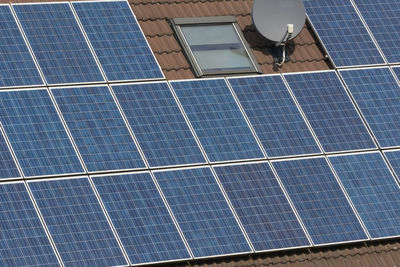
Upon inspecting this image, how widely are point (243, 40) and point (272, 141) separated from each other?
2.98 m

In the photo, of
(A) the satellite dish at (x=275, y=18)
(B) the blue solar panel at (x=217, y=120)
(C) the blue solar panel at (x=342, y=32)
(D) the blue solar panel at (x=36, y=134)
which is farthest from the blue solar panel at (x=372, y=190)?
(D) the blue solar panel at (x=36, y=134)

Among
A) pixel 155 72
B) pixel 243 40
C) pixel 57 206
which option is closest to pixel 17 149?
pixel 57 206

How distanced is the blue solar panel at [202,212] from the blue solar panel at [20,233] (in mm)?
2834

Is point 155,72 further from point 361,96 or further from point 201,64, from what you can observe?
point 361,96

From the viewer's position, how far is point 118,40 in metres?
38.4

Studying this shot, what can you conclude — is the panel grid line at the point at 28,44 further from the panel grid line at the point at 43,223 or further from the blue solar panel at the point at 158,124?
the panel grid line at the point at 43,223

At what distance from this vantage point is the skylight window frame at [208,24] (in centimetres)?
3859

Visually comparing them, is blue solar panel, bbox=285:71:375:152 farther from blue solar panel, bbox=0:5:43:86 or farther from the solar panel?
blue solar panel, bbox=0:5:43:86

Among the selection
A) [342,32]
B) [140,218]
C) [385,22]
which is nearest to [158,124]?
[140,218]

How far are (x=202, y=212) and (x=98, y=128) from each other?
270 centimetres

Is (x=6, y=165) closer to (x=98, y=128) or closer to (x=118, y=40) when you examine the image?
(x=98, y=128)

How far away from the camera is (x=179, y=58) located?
38844mm

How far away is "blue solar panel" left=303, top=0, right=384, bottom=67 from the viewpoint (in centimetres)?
3994

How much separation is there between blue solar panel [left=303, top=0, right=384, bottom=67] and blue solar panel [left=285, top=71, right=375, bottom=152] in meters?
0.77
